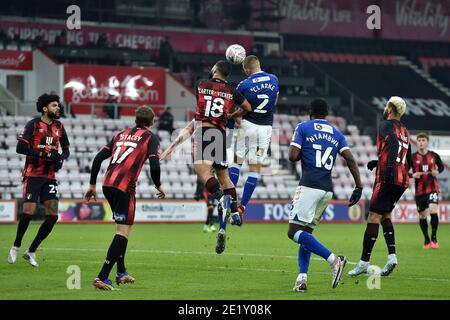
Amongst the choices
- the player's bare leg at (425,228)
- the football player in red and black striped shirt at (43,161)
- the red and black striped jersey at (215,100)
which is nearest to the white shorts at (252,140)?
the red and black striped jersey at (215,100)

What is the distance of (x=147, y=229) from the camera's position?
30.3 m

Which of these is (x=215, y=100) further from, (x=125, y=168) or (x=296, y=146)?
(x=125, y=168)

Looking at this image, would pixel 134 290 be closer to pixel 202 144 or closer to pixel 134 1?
pixel 202 144

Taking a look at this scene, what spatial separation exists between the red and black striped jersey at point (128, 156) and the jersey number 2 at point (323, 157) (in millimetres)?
2114

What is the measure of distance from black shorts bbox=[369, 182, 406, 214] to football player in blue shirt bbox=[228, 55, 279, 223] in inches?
90.6

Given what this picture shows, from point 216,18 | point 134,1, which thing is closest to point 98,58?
point 134,1

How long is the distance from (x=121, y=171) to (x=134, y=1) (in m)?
31.8

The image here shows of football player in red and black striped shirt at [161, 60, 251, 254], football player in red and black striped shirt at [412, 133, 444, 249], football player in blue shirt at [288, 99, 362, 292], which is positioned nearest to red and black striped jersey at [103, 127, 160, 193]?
football player in blue shirt at [288, 99, 362, 292]

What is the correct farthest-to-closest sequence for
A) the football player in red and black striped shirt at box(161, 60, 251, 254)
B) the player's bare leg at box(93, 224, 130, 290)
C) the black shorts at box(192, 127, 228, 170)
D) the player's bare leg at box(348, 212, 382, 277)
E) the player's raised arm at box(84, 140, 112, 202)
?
the black shorts at box(192, 127, 228, 170)
the football player in red and black striped shirt at box(161, 60, 251, 254)
the player's bare leg at box(348, 212, 382, 277)
the player's raised arm at box(84, 140, 112, 202)
the player's bare leg at box(93, 224, 130, 290)

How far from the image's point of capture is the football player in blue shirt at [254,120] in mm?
17578

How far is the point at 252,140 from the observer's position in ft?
58.4

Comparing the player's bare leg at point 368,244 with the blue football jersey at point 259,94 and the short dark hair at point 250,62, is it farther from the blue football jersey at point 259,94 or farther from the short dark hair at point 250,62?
the short dark hair at point 250,62

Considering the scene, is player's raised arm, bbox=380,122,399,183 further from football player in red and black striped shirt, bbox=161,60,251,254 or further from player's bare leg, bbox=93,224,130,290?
player's bare leg, bbox=93,224,130,290

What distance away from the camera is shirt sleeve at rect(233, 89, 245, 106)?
1697cm
